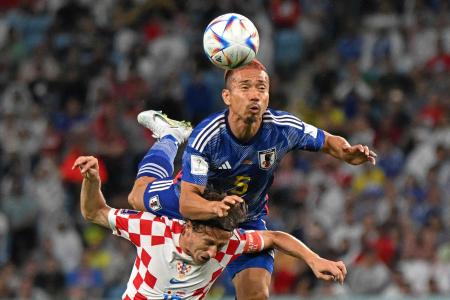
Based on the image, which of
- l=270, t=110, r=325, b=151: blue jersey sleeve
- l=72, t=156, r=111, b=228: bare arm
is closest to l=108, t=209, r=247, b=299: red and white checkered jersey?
l=72, t=156, r=111, b=228: bare arm

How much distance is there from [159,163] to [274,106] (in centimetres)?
674

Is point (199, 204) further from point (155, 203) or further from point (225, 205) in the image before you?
point (155, 203)

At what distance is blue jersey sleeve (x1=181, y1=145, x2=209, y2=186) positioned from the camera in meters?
8.39

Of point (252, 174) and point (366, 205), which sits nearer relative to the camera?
point (252, 174)

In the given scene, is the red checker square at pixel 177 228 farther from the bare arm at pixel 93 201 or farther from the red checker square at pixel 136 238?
the bare arm at pixel 93 201

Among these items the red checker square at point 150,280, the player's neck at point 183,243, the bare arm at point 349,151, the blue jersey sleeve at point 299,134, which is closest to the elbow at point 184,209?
the player's neck at point 183,243

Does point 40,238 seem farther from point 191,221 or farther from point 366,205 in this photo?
point 191,221

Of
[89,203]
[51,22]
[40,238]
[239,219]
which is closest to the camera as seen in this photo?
[239,219]

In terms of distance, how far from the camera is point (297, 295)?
13609 mm

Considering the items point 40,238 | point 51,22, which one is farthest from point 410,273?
point 51,22

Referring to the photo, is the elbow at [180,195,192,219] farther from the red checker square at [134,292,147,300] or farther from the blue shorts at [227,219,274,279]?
the blue shorts at [227,219,274,279]

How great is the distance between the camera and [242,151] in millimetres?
8711

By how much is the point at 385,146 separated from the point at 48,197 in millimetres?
4597

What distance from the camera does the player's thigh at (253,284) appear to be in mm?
9102
